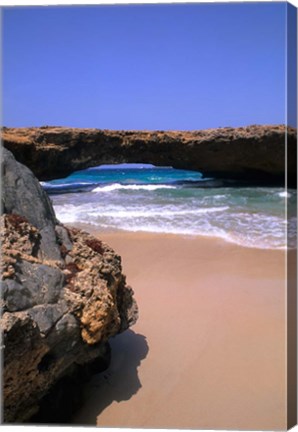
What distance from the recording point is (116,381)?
6.67ft

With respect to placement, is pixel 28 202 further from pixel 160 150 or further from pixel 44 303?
pixel 160 150

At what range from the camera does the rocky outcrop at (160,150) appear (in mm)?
12484

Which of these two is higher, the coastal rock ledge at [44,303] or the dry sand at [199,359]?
the coastal rock ledge at [44,303]

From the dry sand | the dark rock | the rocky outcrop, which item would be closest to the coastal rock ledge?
the dark rock

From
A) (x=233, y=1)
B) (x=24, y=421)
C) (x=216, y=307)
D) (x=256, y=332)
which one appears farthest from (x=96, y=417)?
(x=233, y=1)

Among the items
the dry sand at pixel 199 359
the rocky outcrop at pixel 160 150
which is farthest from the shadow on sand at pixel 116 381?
the rocky outcrop at pixel 160 150

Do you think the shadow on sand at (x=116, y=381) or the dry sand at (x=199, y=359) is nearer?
the dry sand at (x=199, y=359)

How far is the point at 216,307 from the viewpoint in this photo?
280 centimetres

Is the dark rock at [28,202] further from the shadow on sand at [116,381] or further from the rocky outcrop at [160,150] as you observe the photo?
the rocky outcrop at [160,150]

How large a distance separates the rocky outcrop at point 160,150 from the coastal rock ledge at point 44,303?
10207 mm

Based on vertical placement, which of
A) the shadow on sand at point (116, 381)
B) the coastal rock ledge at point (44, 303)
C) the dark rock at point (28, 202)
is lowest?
the shadow on sand at point (116, 381)

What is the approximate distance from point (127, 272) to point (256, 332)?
66.5 inches

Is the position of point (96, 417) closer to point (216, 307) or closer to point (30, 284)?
point (30, 284)

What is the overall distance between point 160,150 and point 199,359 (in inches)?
503
